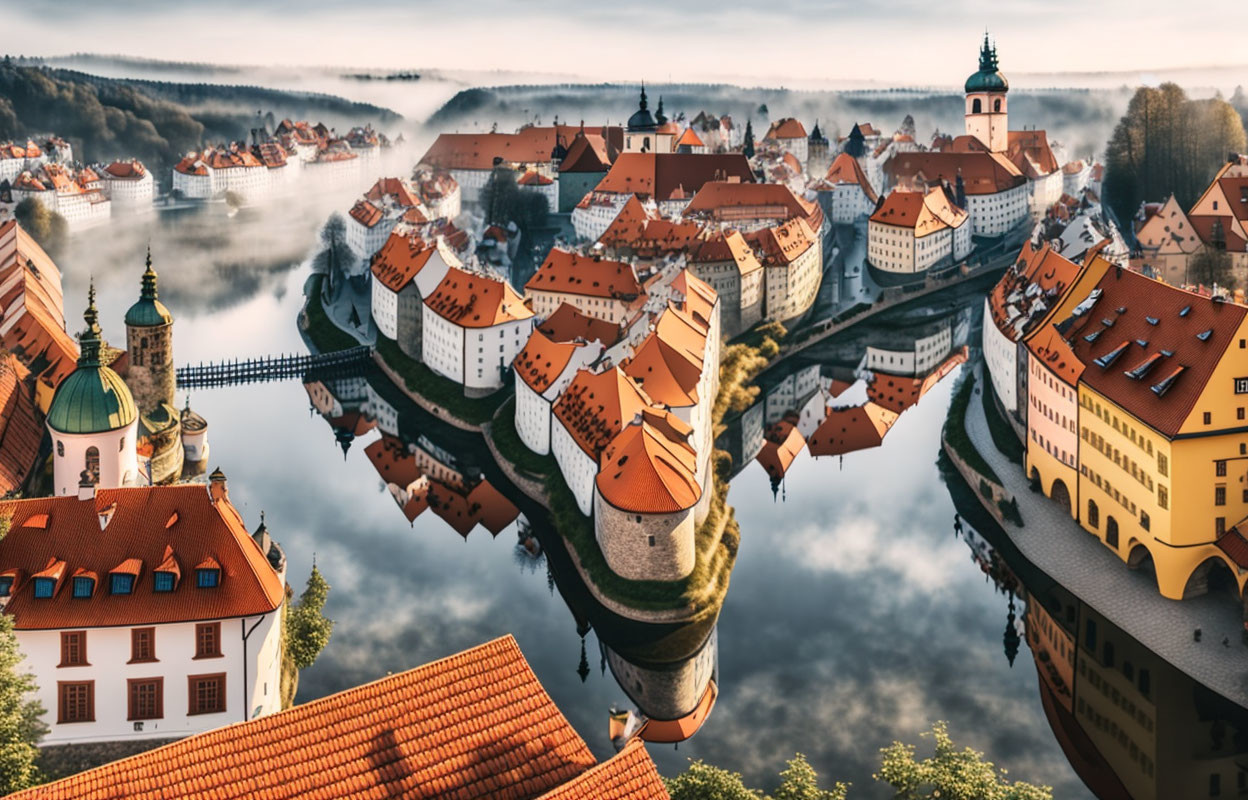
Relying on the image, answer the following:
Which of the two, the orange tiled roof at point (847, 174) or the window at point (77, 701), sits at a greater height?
the orange tiled roof at point (847, 174)

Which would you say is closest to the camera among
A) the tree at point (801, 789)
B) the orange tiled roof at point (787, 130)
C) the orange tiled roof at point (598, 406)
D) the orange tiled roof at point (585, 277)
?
the tree at point (801, 789)

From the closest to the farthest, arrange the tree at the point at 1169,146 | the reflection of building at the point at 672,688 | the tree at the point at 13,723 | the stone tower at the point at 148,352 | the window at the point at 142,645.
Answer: the tree at the point at 13,723 → the window at the point at 142,645 → the reflection of building at the point at 672,688 → the stone tower at the point at 148,352 → the tree at the point at 1169,146

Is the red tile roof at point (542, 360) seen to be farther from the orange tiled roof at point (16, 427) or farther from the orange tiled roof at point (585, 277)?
the orange tiled roof at point (16, 427)

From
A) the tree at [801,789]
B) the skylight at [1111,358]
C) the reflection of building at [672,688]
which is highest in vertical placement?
the skylight at [1111,358]

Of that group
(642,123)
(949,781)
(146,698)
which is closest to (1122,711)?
(949,781)

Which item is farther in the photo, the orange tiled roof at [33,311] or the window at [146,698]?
the orange tiled roof at [33,311]

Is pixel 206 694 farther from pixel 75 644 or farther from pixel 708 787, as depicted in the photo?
pixel 708 787

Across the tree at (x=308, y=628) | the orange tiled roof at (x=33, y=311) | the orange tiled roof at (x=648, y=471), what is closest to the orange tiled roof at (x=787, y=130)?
the orange tiled roof at (x=33, y=311)
